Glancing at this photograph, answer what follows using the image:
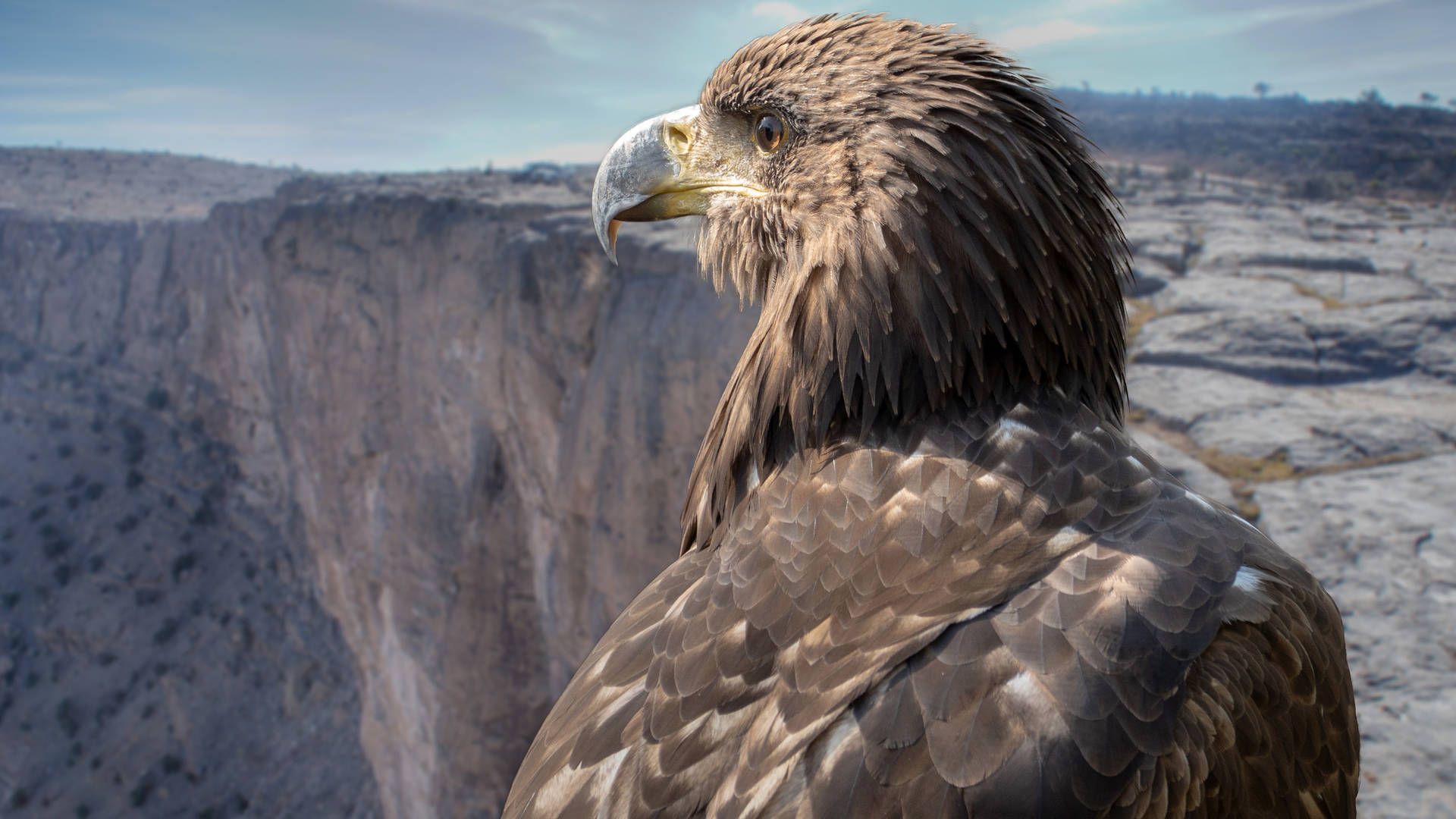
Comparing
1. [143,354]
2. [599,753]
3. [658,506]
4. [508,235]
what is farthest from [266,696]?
[599,753]

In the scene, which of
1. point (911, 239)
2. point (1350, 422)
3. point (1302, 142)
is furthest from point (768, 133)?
point (1302, 142)

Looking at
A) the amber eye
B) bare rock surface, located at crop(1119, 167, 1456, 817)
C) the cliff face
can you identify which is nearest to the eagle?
the amber eye

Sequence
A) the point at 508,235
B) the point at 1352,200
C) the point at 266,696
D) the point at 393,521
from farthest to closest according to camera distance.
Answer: the point at 266,696 < the point at 393,521 < the point at 508,235 < the point at 1352,200

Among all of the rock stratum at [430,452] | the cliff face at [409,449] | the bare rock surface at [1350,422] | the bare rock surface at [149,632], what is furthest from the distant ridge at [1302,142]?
the bare rock surface at [149,632]

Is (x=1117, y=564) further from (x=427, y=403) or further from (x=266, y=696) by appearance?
(x=266, y=696)

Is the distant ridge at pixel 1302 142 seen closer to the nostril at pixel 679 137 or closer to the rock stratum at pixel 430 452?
the rock stratum at pixel 430 452

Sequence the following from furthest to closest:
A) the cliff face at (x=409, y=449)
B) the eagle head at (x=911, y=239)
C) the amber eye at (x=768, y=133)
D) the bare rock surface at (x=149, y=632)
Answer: the bare rock surface at (x=149, y=632) → the cliff face at (x=409, y=449) → the amber eye at (x=768, y=133) → the eagle head at (x=911, y=239)

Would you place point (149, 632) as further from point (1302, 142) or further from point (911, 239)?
point (1302, 142)
